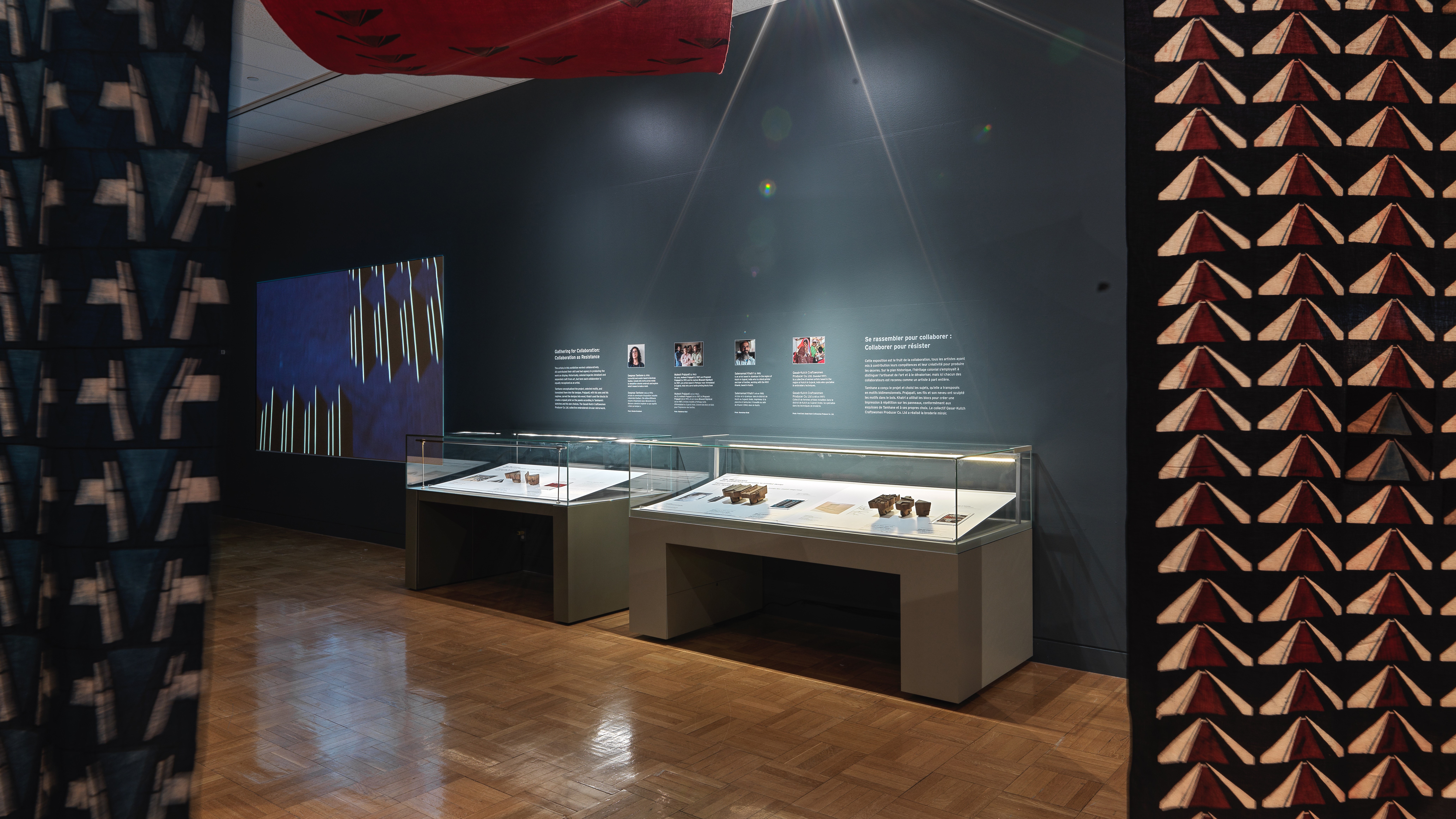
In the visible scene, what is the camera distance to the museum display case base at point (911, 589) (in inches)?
136

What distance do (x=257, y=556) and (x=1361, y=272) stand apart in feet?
24.6

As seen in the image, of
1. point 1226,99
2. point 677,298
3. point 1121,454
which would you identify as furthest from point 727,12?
point 677,298

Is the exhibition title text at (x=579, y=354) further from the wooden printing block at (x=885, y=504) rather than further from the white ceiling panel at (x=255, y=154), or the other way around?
the white ceiling panel at (x=255, y=154)

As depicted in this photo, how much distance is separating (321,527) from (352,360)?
5.34 feet

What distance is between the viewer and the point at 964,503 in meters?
3.45

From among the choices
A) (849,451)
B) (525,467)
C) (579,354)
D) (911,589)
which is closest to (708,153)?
(579,354)

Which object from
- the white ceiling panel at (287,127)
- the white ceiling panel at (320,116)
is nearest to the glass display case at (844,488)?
the white ceiling panel at (320,116)

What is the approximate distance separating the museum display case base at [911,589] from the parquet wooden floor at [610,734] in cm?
12

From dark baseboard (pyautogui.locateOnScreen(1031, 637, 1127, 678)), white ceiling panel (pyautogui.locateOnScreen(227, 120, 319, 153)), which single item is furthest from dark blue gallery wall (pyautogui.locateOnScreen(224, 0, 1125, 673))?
white ceiling panel (pyautogui.locateOnScreen(227, 120, 319, 153))

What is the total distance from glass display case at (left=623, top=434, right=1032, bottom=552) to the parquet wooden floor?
68 cm

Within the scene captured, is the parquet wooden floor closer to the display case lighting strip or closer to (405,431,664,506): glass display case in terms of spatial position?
(405,431,664,506): glass display case

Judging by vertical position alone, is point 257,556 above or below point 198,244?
below

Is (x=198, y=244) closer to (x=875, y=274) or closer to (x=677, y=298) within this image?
(x=875, y=274)

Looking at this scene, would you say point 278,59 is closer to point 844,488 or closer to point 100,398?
point 844,488
